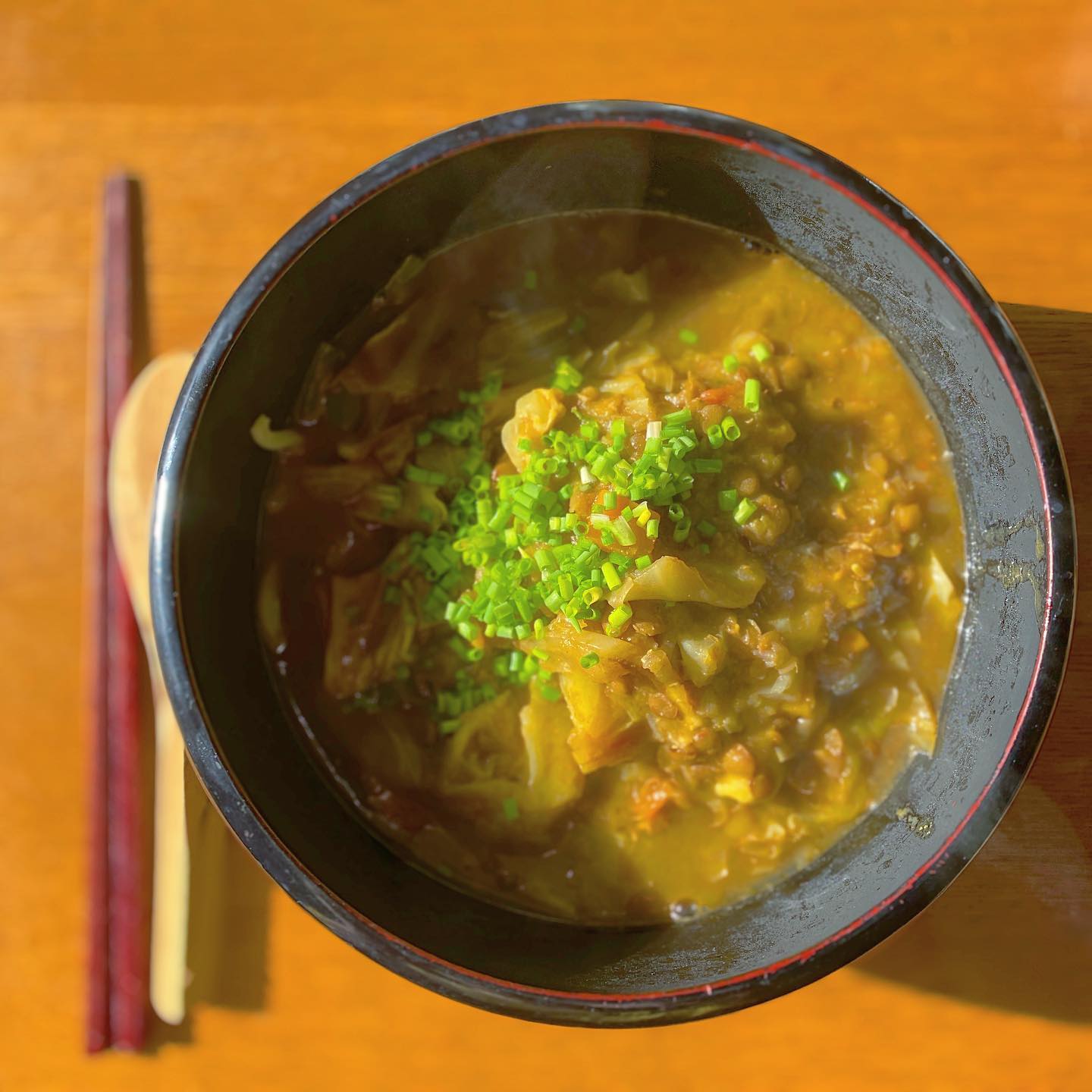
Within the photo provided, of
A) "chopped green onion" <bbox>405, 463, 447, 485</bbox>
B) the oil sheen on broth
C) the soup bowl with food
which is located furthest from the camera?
"chopped green onion" <bbox>405, 463, 447, 485</bbox>

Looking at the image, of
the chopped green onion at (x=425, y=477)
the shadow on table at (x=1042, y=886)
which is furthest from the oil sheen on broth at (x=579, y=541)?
the shadow on table at (x=1042, y=886)

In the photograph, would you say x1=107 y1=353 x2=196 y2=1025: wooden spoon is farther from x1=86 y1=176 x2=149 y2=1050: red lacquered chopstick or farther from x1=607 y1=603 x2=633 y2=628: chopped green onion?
x1=607 y1=603 x2=633 y2=628: chopped green onion

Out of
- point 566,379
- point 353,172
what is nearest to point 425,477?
point 566,379

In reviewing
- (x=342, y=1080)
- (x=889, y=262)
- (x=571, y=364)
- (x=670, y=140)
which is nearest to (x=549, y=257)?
(x=571, y=364)

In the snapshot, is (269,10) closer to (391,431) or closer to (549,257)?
(549,257)

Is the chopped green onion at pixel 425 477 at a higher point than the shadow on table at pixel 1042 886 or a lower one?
higher

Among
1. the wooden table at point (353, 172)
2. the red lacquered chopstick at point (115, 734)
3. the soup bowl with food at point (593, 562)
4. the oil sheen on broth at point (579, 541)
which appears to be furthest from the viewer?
the red lacquered chopstick at point (115, 734)

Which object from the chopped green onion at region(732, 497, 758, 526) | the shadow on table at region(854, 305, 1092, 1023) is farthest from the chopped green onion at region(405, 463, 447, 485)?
the shadow on table at region(854, 305, 1092, 1023)

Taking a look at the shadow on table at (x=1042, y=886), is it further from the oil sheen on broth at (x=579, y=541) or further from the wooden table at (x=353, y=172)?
the oil sheen on broth at (x=579, y=541)
